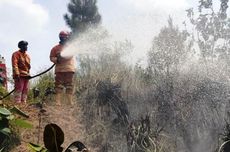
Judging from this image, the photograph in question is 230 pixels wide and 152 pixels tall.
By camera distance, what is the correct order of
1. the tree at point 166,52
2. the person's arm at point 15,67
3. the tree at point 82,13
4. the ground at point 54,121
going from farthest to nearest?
the tree at point 82,13, the tree at point 166,52, the person's arm at point 15,67, the ground at point 54,121

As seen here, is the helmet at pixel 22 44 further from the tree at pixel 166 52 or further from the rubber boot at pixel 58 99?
the tree at pixel 166 52

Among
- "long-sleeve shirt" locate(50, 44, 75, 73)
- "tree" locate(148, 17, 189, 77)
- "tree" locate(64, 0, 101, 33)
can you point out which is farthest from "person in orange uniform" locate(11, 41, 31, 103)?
"tree" locate(64, 0, 101, 33)

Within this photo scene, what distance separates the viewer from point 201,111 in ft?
25.5

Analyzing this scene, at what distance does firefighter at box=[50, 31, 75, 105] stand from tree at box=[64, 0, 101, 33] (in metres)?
16.2

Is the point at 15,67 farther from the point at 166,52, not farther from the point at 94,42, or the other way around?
the point at 166,52

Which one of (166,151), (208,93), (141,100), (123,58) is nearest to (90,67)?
(123,58)

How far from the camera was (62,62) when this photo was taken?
8.23 metres

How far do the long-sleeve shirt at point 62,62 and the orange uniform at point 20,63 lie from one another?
0.47 meters

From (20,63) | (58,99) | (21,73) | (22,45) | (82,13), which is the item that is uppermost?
(82,13)

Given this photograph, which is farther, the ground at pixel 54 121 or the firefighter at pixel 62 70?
the firefighter at pixel 62 70

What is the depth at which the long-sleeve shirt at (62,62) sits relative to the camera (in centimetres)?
802

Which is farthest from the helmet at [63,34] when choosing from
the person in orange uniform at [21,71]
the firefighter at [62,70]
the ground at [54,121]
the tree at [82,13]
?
the tree at [82,13]

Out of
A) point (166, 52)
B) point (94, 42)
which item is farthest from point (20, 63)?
point (166, 52)

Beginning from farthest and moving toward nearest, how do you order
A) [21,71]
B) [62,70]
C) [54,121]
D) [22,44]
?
1. [62,70]
2. [21,71]
3. [22,44]
4. [54,121]
